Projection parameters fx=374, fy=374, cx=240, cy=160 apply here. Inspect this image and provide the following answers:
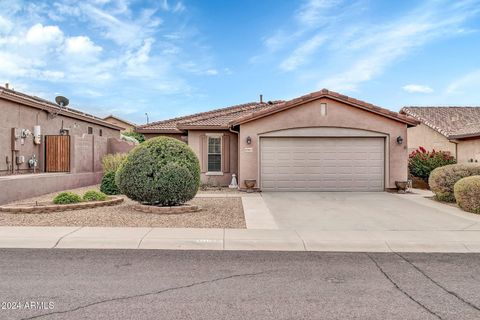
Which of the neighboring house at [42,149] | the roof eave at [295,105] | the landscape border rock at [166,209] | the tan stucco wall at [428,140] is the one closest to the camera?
the landscape border rock at [166,209]

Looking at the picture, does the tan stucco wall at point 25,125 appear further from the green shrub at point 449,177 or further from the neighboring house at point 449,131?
the neighboring house at point 449,131

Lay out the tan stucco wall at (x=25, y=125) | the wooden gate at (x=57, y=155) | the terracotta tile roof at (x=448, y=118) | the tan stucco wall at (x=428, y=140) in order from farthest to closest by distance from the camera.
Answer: the tan stucco wall at (x=428, y=140)
the terracotta tile roof at (x=448, y=118)
the wooden gate at (x=57, y=155)
the tan stucco wall at (x=25, y=125)

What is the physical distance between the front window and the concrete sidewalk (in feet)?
33.7

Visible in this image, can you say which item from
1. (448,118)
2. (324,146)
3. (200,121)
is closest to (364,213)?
(324,146)

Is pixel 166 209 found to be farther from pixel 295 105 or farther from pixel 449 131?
pixel 449 131

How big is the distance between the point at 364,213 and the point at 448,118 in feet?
61.5

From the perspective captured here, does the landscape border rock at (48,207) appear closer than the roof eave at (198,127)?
Yes

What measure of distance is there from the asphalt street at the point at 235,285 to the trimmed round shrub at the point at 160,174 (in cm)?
378

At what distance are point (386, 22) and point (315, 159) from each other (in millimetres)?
6830

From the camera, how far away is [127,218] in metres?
9.89

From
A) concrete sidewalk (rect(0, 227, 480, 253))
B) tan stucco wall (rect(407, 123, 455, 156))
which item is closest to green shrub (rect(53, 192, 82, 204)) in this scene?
concrete sidewalk (rect(0, 227, 480, 253))

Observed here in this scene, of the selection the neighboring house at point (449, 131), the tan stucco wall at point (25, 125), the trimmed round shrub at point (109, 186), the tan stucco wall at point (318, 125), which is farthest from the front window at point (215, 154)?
the neighboring house at point (449, 131)

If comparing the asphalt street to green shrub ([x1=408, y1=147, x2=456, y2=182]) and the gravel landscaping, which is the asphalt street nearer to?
the gravel landscaping

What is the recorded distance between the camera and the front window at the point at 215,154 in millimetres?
18750
